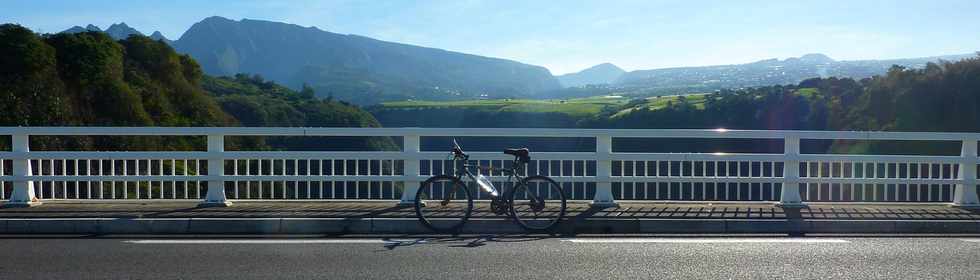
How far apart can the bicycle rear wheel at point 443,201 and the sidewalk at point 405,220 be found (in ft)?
0.42

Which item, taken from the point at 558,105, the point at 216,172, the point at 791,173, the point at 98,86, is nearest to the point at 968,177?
the point at 791,173

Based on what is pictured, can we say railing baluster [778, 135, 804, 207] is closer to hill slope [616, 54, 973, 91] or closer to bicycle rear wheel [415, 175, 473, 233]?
bicycle rear wheel [415, 175, 473, 233]

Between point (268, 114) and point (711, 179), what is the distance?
4786 cm

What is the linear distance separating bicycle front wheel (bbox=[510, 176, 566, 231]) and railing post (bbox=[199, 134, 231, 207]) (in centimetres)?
343

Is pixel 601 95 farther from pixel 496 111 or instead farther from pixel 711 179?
pixel 711 179

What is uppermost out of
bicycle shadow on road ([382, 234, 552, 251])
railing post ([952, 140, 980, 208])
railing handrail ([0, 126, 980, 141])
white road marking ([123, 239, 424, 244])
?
Result: railing handrail ([0, 126, 980, 141])

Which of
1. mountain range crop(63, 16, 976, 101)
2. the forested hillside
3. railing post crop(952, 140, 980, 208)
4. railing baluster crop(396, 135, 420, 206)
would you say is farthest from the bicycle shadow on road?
mountain range crop(63, 16, 976, 101)

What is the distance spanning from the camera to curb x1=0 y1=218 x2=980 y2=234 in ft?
29.4

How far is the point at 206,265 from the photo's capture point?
7.09 m

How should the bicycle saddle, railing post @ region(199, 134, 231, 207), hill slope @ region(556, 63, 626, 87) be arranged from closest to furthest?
the bicycle saddle < railing post @ region(199, 134, 231, 207) < hill slope @ region(556, 63, 626, 87)

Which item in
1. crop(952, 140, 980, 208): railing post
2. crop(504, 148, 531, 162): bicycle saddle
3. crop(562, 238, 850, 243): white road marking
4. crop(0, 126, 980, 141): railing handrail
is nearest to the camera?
crop(562, 238, 850, 243): white road marking

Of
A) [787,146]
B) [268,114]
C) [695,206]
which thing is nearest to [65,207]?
[695,206]

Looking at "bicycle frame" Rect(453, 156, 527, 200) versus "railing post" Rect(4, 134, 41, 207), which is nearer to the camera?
"bicycle frame" Rect(453, 156, 527, 200)

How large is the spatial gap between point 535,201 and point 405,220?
1.35 meters
